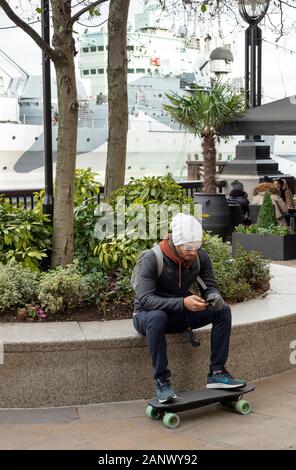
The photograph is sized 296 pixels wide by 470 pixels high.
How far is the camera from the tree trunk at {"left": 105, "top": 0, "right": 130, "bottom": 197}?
8719 mm

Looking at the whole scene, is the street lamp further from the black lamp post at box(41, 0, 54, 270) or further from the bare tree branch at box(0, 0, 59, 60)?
the bare tree branch at box(0, 0, 59, 60)

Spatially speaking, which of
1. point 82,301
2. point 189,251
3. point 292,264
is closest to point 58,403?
point 82,301

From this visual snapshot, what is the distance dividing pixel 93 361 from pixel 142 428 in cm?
71

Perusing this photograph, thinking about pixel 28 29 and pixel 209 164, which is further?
pixel 209 164

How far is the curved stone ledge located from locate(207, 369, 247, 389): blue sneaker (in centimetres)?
40

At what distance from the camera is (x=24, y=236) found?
722 cm

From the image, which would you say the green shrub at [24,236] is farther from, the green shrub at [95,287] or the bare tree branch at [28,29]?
the bare tree branch at [28,29]

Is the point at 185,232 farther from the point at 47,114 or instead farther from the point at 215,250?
the point at 47,114

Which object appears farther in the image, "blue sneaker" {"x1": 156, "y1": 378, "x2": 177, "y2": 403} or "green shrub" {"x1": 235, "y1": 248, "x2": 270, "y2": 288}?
"green shrub" {"x1": 235, "y1": 248, "x2": 270, "y2": 288}

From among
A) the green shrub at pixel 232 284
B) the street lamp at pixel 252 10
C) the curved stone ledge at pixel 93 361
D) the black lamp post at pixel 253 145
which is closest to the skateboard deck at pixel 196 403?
the curved stone ledge at pixel 93 361

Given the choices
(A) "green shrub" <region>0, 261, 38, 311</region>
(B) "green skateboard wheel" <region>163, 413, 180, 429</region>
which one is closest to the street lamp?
(A) "green shrub" <region>0, 261, 38, 311</region>

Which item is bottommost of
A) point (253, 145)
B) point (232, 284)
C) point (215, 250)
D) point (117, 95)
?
point (232, 284)

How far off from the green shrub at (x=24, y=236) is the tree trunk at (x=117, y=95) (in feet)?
4.31

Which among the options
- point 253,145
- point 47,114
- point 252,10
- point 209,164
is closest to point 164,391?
point 47,114
